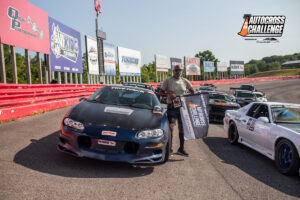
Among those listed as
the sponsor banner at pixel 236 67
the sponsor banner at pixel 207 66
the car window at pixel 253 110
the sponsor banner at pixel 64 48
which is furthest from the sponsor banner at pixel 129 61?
the sponsor banner at pixel 236 67

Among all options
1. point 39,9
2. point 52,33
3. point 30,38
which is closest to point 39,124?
point 30,38

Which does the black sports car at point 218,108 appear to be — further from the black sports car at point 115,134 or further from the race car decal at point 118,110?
the race car decal at point 118,110

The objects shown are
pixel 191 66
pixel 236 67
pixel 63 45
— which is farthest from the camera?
pixel 236 67

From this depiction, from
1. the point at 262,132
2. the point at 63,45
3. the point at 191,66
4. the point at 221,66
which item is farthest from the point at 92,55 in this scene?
the point at 221,66

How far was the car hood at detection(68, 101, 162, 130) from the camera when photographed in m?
4.05

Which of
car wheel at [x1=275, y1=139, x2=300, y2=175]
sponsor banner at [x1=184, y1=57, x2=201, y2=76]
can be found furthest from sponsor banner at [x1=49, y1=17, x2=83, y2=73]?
sponsor banner at [x1=184, y1=57, x2=201, y2=76]

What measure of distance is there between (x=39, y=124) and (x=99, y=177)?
4.66 meters

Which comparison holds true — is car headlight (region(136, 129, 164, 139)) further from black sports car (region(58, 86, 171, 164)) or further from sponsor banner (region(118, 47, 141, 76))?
sponsor banner (region(118, 47, 141, 76))

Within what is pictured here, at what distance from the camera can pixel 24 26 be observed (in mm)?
13328

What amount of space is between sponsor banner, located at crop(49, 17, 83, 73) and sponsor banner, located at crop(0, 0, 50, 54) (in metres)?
1.09

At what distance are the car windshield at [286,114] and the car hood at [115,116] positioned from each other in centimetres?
255

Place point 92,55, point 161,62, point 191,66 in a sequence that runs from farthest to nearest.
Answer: point 191,66, point 161,62, point 92,55

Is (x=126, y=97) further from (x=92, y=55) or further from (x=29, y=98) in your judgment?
(x=92, y=55)

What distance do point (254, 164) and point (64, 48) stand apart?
17.5 metres
